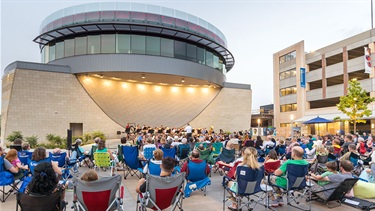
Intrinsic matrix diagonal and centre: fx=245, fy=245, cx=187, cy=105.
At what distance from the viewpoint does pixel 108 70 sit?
2345 centimetres

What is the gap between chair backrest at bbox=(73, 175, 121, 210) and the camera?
367 cm

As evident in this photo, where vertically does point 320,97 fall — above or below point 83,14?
below

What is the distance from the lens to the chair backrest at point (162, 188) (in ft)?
13.5

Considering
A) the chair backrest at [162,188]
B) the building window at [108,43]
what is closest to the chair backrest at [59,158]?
the chair backrest at [162,188]

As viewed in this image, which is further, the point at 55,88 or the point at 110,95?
the point at 110,95

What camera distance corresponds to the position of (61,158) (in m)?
7.00

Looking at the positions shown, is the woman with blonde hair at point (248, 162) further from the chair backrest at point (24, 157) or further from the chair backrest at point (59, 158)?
the chair backrest at point (24, 157)

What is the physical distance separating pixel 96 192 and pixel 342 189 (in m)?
4.95

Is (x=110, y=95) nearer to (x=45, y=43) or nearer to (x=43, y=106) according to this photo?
(x=43, y=106)

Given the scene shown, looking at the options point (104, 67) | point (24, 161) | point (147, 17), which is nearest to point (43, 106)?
point (104, 67)

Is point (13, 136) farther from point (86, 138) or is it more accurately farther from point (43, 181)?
point (43, 181)

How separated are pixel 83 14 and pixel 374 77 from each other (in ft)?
108

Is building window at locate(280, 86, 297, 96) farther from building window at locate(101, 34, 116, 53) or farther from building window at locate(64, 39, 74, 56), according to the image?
building window at locate(64, 39, 74, 56)

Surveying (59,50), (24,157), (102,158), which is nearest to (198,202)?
(102,158)
